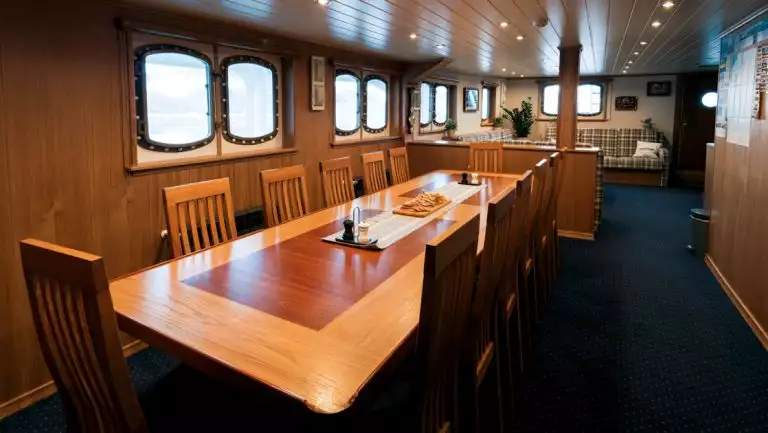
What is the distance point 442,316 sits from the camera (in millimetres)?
1258

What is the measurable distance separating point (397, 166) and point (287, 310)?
10.2 ft

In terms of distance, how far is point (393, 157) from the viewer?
4480 mm

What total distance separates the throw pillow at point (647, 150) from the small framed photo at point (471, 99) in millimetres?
2901

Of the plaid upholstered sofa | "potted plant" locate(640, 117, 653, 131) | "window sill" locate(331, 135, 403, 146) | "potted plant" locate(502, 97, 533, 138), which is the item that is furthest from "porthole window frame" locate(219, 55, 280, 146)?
"potted plant" locate(640, 117, 653, 131)

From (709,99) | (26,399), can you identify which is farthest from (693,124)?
(26,399)

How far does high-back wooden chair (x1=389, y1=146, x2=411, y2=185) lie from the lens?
4441mm

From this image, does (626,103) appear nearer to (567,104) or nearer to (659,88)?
(659,88)

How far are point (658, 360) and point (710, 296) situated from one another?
4.12 ft

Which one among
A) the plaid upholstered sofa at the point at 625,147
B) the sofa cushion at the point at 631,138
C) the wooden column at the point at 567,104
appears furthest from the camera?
the sofa cushion at the point at 631,138

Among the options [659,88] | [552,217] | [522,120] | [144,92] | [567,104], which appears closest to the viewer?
[144,92]

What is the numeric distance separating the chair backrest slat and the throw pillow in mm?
8614

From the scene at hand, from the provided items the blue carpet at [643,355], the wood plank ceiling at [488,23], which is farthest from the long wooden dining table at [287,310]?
the wood plank ceiling at [488,23]

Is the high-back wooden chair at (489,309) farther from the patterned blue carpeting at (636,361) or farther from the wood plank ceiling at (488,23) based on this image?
the wood plank ceiling at (488,23)

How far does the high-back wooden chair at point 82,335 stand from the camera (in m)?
1.05
